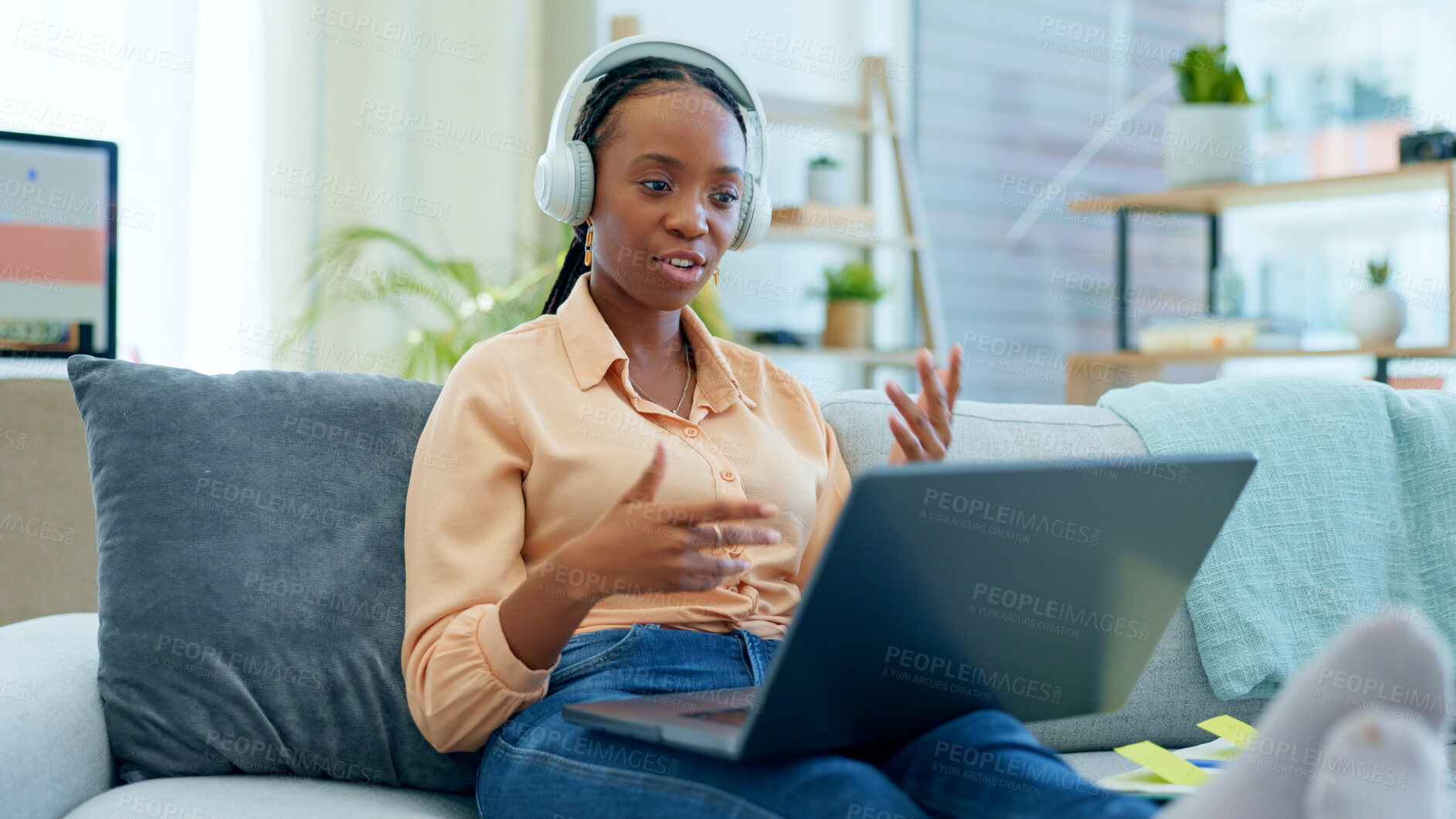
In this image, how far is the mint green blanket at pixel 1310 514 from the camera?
1478mm

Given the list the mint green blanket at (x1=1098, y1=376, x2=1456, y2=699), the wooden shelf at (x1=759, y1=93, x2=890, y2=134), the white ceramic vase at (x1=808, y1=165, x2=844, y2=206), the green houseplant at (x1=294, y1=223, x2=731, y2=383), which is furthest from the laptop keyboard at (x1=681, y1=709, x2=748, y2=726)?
the white ceramic vase at (x1=808, y1=165, x2=844, y2=206)

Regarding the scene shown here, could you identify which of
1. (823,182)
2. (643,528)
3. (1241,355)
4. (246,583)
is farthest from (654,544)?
(823,182)

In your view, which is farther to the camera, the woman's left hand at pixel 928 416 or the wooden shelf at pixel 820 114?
the wooden shelf at pixel 820 114

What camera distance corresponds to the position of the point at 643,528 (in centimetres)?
91

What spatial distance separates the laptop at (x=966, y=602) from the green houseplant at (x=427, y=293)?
1665 millimetres

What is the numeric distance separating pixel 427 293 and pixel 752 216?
1415mm

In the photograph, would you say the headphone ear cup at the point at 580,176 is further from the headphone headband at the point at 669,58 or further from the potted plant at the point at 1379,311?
the potted plant at the point at 1379,311

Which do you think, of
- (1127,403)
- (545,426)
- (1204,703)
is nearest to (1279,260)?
(1127,403)

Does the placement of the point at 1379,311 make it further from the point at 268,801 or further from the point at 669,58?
the point at 268,801

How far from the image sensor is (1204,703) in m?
1.49

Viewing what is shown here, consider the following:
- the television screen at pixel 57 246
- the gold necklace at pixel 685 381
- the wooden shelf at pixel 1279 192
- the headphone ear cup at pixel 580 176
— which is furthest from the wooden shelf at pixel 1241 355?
the television screen at pixel 57 246

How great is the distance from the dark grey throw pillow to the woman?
10 cm

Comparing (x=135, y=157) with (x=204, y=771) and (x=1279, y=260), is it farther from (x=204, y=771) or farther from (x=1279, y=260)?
(x=1279, y=260)

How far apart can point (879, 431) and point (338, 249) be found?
65.1 inches
